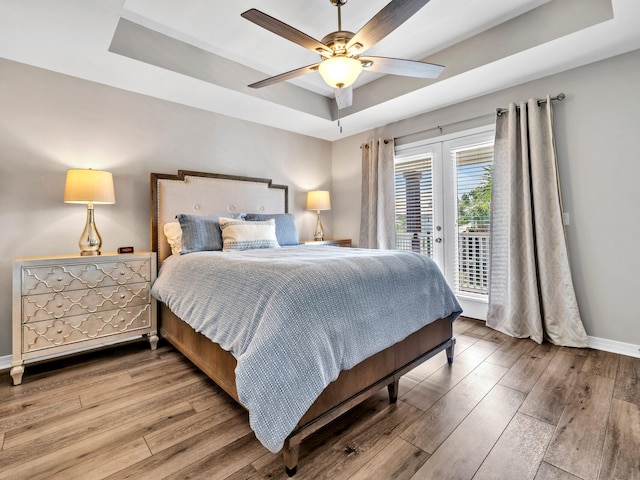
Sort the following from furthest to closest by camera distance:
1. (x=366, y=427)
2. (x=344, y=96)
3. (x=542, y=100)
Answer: (x=542, y=100) < (x=344, y=96) < (x=366, y=427)

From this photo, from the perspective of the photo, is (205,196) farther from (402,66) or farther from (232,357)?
(402,66)

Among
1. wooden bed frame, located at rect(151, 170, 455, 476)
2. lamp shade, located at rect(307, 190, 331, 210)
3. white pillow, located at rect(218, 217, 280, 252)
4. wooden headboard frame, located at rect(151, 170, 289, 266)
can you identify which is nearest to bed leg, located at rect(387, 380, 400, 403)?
wooden bed frame, located at rect(151, 170, 455, 476)

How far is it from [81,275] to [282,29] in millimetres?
2327

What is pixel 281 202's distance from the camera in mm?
4180

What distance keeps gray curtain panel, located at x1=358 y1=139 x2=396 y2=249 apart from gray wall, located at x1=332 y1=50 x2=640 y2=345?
173 centimetres

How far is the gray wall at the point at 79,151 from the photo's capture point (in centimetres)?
248

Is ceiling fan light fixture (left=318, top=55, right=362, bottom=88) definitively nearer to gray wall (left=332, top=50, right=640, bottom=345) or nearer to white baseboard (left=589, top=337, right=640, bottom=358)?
gray wall (left=332, top=50, right=640, bottom=345)

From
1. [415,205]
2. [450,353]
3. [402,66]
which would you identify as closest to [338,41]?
[402,66]

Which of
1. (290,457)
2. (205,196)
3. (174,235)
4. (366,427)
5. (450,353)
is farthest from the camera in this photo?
(205,196)

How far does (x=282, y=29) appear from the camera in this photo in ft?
5.82

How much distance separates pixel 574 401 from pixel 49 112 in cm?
450

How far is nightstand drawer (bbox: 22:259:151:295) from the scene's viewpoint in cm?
222

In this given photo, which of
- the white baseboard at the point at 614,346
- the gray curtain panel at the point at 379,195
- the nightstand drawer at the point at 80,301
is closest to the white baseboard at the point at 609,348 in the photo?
the white baseboard at the point at 614,346

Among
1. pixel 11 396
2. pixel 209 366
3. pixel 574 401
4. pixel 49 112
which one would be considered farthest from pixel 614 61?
pixel 11 396
